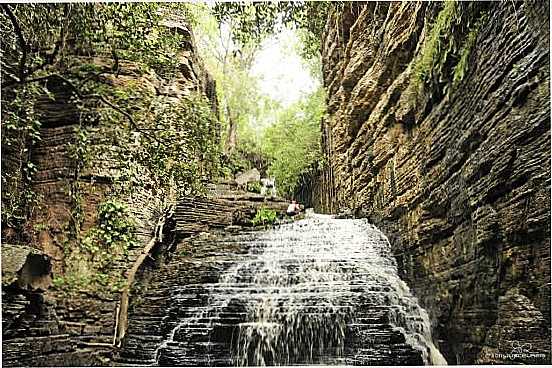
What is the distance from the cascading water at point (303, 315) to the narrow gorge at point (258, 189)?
12 mm

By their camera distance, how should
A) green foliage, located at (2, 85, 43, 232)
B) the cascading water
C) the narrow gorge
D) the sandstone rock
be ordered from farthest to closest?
green foliage, located at (2, 85, 43, 232)
the sandstone rock
the cascading water
the narrow gorge

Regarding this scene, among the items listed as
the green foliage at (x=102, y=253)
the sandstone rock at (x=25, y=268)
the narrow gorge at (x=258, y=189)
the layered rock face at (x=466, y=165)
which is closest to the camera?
the layered rock face at (x=466, y=165)

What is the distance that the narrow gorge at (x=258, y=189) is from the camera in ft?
8.03

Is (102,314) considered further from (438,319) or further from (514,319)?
(514,319)

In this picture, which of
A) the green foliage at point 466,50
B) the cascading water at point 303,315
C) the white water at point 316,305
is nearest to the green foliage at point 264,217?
the white water at point 316,305

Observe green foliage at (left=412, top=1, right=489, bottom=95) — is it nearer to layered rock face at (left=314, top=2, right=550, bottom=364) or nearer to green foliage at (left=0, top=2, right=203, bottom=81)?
layered rock face at (left=314, top=2, right=550, bottom=364)

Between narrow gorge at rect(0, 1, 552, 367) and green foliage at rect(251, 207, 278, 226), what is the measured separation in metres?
0.02

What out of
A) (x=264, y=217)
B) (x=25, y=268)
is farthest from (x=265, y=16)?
(x=25, y=268)

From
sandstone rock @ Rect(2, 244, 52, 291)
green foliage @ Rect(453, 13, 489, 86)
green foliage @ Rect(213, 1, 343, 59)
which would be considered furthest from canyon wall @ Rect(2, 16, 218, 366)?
green foliage @ Rect(453, 13, 489, 86)

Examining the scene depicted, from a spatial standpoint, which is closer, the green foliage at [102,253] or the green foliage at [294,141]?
the green foliage at [102,253]

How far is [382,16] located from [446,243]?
74.7 inches

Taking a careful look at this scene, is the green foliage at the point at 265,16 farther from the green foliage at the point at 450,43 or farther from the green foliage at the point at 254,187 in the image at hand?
the green foliage at the point at 254,187

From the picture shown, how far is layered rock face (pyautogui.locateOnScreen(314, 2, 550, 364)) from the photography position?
2244 millimetres

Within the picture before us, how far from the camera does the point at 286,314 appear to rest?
2.83 meters
